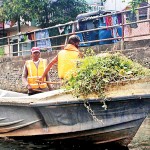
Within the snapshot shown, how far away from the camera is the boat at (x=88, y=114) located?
470 centimetres

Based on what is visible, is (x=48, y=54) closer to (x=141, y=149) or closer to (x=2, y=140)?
(x=2, y=140)

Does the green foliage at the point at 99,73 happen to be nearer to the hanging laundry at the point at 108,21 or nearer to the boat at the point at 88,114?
the boat at the point at 88,114

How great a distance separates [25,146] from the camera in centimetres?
583

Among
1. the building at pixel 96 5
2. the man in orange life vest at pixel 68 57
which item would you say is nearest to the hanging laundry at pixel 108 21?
the man in orange life vest at pixel 68 57

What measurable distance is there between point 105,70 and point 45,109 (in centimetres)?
110

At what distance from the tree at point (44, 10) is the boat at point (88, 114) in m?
14.8

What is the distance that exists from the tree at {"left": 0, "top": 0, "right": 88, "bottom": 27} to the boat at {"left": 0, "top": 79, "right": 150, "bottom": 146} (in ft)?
48.5

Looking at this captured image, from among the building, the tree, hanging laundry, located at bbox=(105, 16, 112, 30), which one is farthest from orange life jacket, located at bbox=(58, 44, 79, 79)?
the building

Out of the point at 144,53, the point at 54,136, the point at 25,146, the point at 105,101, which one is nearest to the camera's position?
the point at 105,101

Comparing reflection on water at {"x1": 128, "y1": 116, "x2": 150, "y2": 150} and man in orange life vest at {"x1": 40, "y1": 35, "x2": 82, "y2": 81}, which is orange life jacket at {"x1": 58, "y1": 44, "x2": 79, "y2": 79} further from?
reflection on water at {"x1": 128, "y1": 116, "x2": 150, "y2": 150}

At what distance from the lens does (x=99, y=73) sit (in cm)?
470

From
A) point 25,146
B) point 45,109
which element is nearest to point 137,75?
point 45,109

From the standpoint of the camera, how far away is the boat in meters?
4.70

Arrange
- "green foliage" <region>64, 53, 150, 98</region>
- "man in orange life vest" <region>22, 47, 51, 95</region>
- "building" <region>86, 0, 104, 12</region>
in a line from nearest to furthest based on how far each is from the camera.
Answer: "green foliage" <region>64, 53, 150, 98</region> → "man in orange life vest" <region>22, 47, 51, 95</region> → "building" <region>86, 0, 104, 12</region>
